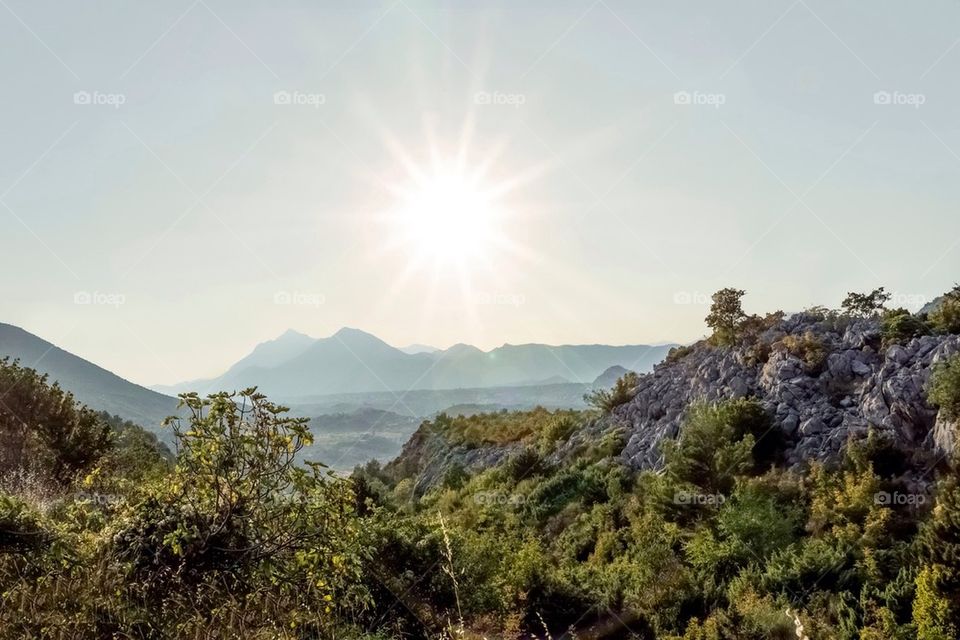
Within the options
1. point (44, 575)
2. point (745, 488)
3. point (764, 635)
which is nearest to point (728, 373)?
point (745, 488)

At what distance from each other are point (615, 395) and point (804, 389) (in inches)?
393

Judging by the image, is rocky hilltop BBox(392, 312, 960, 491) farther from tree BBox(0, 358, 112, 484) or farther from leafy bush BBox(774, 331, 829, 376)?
tree BBox(0, 358, 112, 484)

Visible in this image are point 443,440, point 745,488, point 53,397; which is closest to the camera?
point 745,488

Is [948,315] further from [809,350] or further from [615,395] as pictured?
[615,395]

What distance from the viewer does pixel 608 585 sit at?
15.5 meters

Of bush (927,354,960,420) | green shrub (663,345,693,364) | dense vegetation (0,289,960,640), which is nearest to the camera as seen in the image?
dense vegetation (0,289,960,640)

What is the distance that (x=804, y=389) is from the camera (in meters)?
21.3

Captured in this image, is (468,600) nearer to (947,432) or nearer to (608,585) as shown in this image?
(608,585)

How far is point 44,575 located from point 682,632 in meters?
12.9

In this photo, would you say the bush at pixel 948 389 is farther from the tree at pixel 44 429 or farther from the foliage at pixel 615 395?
the tree at pixel 44 429
